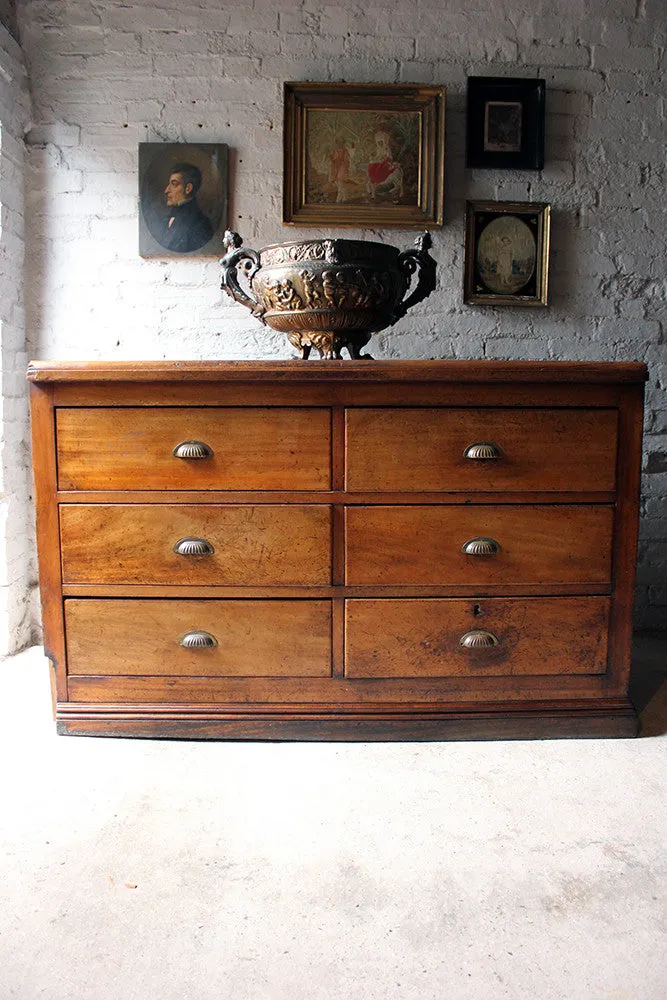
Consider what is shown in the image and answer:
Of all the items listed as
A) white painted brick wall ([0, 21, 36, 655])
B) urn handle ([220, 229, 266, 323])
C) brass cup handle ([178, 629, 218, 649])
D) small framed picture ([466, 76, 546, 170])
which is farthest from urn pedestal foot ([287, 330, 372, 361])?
white painted brick wall ([0, 21, 36, 655])

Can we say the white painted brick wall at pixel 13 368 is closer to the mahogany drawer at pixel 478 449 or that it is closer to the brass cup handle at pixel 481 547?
the mahogany drawer at pixel 478 449

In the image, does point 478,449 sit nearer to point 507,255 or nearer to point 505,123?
point 507,255

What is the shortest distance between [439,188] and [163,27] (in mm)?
1098

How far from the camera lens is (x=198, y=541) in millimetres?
1762

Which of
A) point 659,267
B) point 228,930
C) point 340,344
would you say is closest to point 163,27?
point 340,344

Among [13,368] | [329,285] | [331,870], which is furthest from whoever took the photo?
[13,368]

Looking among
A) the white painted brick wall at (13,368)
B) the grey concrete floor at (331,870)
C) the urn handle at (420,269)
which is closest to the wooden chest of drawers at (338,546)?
the grey concrete floor at (331,870)

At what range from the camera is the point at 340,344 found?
1.94 metres

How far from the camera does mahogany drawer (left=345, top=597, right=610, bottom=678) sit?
178 centimetres

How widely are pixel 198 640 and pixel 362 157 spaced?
1.73 metres

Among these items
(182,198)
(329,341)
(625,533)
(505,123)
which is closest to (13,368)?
(182,198)

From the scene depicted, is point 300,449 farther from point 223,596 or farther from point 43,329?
point 43,329

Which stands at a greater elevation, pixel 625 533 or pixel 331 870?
pixel 625 533

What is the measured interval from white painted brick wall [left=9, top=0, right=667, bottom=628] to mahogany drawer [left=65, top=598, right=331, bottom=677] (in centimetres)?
106
